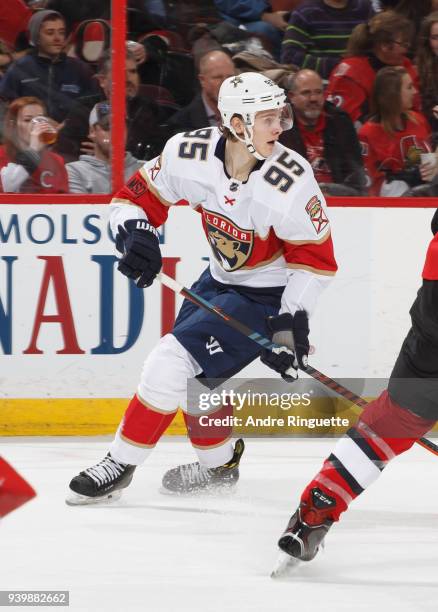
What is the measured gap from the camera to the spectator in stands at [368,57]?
4441 millimetres

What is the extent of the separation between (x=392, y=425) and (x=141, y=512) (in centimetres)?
93

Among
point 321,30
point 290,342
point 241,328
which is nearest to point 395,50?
point 321,30

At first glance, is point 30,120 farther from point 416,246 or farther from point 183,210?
point 416,246

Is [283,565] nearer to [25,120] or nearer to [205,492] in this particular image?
[205,492]

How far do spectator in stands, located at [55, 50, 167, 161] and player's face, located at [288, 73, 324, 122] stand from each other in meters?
0.44

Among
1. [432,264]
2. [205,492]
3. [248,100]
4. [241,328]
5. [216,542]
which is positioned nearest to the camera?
[432,264]

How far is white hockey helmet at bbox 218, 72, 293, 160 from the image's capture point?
3.46 meters

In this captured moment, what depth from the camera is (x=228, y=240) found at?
359cm

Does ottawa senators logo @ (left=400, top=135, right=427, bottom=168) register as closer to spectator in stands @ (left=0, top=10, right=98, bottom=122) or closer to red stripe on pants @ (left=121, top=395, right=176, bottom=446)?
spectator in stands @ (left=0, top=10, right=98, bottom=122)

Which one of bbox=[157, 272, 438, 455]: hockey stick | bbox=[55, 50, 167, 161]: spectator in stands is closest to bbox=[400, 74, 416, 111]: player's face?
bbox=[55, 50, 167, 161]: spectator in stands

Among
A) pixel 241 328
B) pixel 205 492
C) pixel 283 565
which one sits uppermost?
pixel 241 328

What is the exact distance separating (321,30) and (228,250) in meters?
1.17

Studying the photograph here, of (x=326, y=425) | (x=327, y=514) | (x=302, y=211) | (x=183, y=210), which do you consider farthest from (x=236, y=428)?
(x=327, y=514)

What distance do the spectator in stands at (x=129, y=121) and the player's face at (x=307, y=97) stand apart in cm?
44
